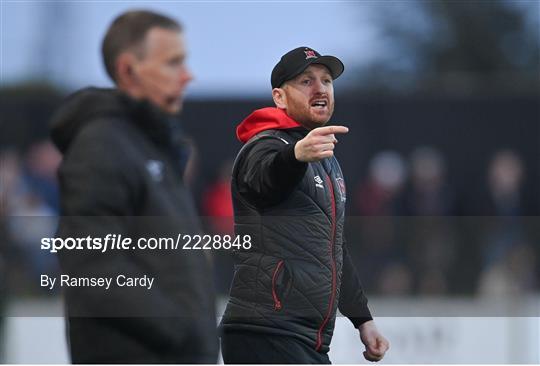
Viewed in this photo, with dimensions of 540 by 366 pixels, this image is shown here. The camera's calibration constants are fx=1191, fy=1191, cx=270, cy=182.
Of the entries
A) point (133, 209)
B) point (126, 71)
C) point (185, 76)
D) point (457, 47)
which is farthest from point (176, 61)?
point (457, 47)

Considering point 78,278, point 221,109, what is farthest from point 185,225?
point 221,109

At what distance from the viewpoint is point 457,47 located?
8.32 m

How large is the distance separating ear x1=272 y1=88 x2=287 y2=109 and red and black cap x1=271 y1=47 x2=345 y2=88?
2cm

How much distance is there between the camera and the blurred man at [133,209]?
2646 millimetres

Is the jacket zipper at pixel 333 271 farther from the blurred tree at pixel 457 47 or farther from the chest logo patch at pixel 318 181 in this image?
the blurred tree at pixel 457 47

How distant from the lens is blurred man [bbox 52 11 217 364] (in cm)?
265

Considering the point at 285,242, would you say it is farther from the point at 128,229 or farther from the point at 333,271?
the point at 128,229

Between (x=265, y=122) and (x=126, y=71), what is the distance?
792mm

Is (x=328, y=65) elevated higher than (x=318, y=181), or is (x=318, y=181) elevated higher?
(x=328, y=65)

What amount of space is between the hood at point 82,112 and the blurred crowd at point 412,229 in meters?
2.50

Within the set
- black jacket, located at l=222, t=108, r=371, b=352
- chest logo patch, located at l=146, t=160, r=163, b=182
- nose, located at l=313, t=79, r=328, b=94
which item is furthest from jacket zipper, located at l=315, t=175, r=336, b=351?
chest logo patch, located at l=146, t=160, r=163, b=182

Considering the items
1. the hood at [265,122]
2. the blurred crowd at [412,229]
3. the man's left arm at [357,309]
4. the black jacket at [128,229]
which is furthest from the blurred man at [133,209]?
the blurred crowd at [412,229]

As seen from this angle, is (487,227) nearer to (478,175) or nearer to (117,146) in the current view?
(478,175)

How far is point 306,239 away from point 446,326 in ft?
11.0
